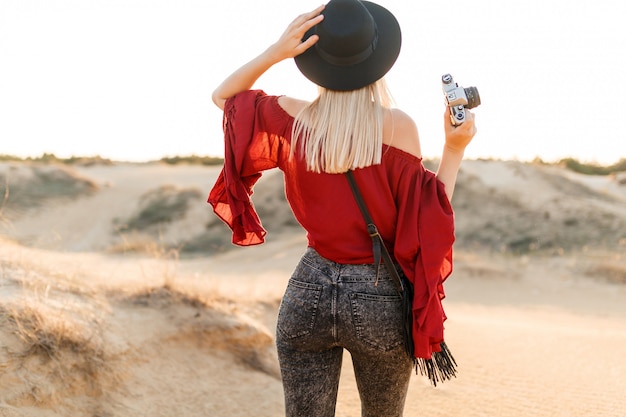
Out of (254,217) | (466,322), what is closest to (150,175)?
(466,322)

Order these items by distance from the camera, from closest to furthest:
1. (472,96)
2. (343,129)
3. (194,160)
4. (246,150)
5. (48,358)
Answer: (343,129)
(472,96)
(246,150)
(48,358)
(194,160)

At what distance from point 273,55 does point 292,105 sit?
0.19m

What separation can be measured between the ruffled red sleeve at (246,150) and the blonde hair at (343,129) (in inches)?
5.6

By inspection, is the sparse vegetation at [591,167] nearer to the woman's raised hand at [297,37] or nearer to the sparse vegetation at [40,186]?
the sparse vegetation at [40,186]

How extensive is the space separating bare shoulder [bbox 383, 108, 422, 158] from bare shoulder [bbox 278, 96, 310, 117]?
0.30 metres

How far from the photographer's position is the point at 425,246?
231cm

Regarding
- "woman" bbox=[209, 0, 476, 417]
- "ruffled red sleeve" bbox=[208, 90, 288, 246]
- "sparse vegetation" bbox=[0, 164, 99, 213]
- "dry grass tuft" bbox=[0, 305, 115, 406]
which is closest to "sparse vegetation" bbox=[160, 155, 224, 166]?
"sparse vegetation" bbox=[0, 164, 99, 213]

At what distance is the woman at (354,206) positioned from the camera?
2266mm

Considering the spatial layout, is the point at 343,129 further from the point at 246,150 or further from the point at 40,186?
the point at 40,186

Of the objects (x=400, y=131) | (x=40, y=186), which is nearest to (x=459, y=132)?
(x=400, y=131)

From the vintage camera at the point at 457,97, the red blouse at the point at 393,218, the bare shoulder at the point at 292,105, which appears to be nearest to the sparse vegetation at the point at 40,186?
the bare shoulder at the point at 292,105

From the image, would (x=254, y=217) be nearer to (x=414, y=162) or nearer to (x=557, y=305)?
(x=414, y=162)

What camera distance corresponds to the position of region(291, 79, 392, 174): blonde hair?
221 cm

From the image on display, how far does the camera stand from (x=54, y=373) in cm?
391
